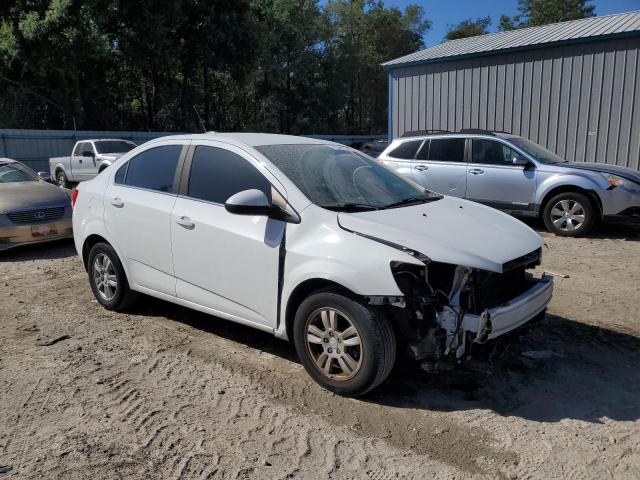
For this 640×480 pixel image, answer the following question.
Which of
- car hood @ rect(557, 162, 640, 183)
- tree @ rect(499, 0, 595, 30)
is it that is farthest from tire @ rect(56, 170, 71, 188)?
tree @ rect(499, 0, 595, 30)

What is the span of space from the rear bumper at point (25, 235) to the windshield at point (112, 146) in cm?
990

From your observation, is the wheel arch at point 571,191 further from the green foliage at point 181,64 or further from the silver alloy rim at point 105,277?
the green foliage at point 181,64

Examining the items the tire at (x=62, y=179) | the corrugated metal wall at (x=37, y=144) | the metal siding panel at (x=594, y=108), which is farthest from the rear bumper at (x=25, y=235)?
the corrugated metal wall at (x=37, y=144)

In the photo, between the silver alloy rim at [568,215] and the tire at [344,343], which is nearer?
the tire at [344,343]

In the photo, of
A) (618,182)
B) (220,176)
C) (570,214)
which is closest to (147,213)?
(220,176)

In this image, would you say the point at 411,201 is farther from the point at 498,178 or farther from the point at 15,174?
the point at 15,174

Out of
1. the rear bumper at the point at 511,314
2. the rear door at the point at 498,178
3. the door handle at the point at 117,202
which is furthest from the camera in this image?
the rear door at the point at 498,178

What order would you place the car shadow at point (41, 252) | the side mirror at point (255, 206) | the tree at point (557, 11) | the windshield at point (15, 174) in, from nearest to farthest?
the side mirror at point (255, 206) < the car shadow at point (41, 252) < the windshield at point (15, 174) < the tree at point (557, 11)

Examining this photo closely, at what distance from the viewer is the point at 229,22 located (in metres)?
27.6

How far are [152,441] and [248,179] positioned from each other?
1.96 meters

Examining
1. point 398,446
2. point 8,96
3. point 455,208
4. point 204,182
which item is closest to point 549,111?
point 455,208

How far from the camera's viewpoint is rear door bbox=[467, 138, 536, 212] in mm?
9266

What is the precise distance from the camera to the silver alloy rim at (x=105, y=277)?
209 inches

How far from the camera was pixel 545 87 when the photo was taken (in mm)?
13422
